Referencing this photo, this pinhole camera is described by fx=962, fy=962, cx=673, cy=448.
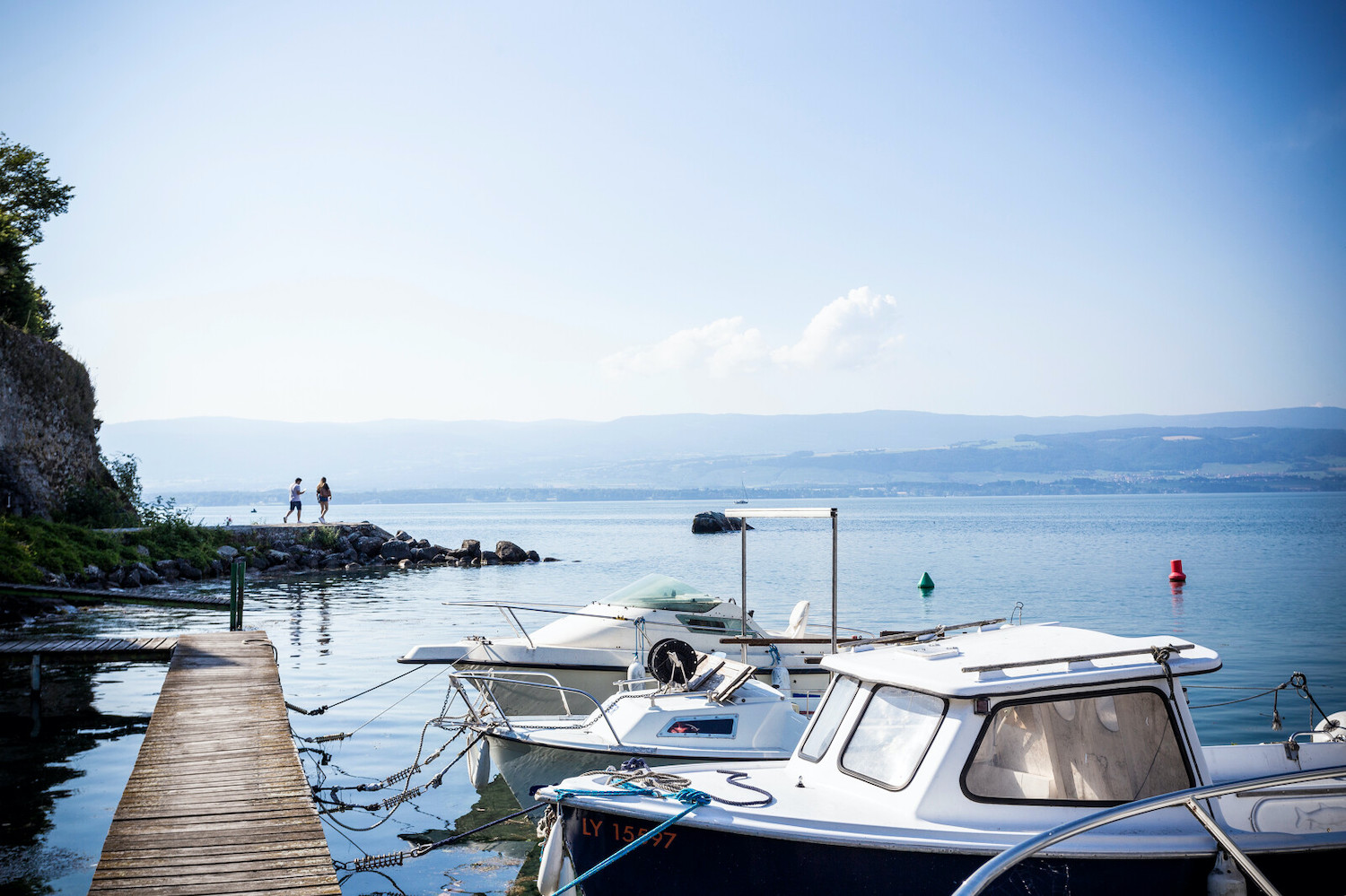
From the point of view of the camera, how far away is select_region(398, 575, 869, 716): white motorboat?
538 inches

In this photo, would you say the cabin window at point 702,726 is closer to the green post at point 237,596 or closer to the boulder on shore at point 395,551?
the green post at point 237,596

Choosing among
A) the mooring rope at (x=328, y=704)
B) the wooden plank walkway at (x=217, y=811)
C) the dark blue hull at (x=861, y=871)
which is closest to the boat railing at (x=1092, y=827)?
the dark blue hull at (x=861, y=871)

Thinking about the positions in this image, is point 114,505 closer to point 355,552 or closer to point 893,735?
point 355,552

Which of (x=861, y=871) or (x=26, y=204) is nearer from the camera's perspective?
(x=861, y=871)

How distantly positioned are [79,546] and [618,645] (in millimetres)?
21332

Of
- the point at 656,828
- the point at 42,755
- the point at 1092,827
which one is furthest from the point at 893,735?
the point at 42,755

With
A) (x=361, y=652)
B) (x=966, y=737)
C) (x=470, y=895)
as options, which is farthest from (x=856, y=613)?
(x=966, y=737)

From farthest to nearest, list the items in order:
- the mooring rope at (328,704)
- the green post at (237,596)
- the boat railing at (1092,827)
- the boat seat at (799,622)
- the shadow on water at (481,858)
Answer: the green post at (237,596), the boat seat at (799,622), the mooring rope at (328,704), the shadow on water at (481,858), the boat railing at (1092,827)

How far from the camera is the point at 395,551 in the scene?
49.6m

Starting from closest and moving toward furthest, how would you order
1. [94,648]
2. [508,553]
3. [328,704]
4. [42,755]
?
[42,755] → [94,648] → [328,704] → [508,553]

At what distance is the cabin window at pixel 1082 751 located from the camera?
5.99 metres

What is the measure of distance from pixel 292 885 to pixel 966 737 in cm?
452

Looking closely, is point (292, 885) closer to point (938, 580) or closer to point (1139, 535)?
point (938, 580)

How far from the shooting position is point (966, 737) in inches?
237
